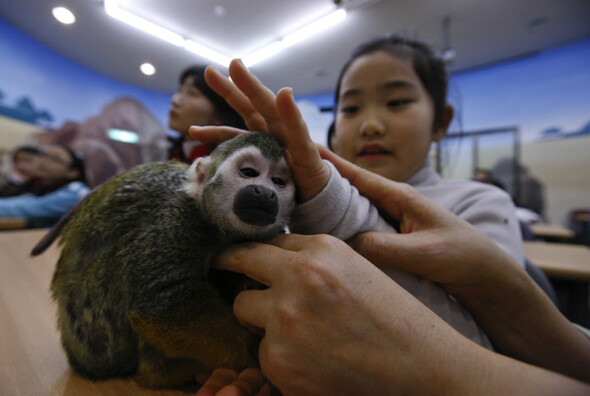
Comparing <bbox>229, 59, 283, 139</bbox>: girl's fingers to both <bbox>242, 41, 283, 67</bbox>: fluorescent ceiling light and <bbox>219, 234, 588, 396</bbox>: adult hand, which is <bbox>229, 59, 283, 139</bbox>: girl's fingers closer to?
<bbox>242, 41, 283, 67</bbox>: fluorescent ceiling light

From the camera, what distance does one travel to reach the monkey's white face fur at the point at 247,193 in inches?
23.9

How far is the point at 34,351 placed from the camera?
0.71m

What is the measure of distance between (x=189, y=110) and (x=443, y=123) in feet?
3.78

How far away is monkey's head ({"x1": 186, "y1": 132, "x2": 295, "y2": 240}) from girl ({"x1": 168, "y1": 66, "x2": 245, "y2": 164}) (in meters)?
0.15

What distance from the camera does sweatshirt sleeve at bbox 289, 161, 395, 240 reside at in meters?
0.59

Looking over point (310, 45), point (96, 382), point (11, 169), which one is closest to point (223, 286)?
point (96, 382)

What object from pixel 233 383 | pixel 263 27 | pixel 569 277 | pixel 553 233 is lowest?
pixel 553 233

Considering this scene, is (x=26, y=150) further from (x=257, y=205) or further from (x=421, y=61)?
(x=421, y=61)

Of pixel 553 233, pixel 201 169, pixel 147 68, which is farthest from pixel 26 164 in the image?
pixel 553 233

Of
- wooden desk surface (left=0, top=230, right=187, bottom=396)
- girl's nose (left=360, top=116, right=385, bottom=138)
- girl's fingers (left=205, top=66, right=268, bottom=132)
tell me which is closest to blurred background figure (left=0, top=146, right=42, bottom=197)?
wooden desk surface (left=0, top=230, right=187, bottom=396)

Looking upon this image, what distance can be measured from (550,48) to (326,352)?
245 centimetres

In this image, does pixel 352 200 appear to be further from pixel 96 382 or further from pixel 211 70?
pixel 96 382

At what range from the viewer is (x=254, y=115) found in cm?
77

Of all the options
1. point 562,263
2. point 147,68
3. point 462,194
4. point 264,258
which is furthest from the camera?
point 562,263
